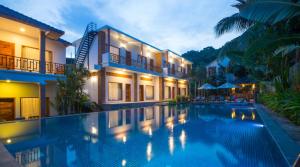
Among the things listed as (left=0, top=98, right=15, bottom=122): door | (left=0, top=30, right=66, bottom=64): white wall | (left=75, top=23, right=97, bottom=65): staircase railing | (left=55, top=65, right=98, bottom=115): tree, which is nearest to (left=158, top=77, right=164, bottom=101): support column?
(left=75, top=23, right=97, bottom=65): staircase railing

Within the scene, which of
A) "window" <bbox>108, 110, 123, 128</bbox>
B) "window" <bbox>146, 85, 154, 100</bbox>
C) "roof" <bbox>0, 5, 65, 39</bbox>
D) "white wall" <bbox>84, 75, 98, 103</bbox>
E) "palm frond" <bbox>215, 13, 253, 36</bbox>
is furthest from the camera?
"window" <bbox>146, 85, 154, 100</bbox>

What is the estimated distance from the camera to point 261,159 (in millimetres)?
4027

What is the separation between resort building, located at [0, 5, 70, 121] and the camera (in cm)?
1050

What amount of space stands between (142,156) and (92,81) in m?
13.7

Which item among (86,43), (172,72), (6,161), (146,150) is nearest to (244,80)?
(172,72)

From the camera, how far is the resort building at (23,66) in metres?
10.5

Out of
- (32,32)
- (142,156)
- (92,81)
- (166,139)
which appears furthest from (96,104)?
(142,156)

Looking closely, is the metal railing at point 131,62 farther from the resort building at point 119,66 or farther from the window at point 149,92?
the window at point 149,92

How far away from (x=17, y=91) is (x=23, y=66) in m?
1.77

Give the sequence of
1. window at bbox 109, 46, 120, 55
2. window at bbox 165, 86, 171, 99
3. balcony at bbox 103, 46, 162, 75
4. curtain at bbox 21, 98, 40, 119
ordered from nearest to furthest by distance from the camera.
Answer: curtain at bbox 21, 98, 40, 119 < balcony at bbox 103, 46, 162, 75 < window at bbox 109, 46, 120, 55 < window at bbox 165, 86, 171, 99

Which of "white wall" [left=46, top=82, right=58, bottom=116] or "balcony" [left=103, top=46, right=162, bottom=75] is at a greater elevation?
"balcony" [left=103, top=46, right=162, bottom=75]

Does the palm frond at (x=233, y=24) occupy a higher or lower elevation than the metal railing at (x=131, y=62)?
higher

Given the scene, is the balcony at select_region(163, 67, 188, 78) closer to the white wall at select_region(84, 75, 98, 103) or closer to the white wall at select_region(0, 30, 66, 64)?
the white wall at select_region(84, 75, 98, 103)

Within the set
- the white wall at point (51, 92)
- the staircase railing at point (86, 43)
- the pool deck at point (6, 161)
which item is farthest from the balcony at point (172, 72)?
the pool deck at point (6, 161)
